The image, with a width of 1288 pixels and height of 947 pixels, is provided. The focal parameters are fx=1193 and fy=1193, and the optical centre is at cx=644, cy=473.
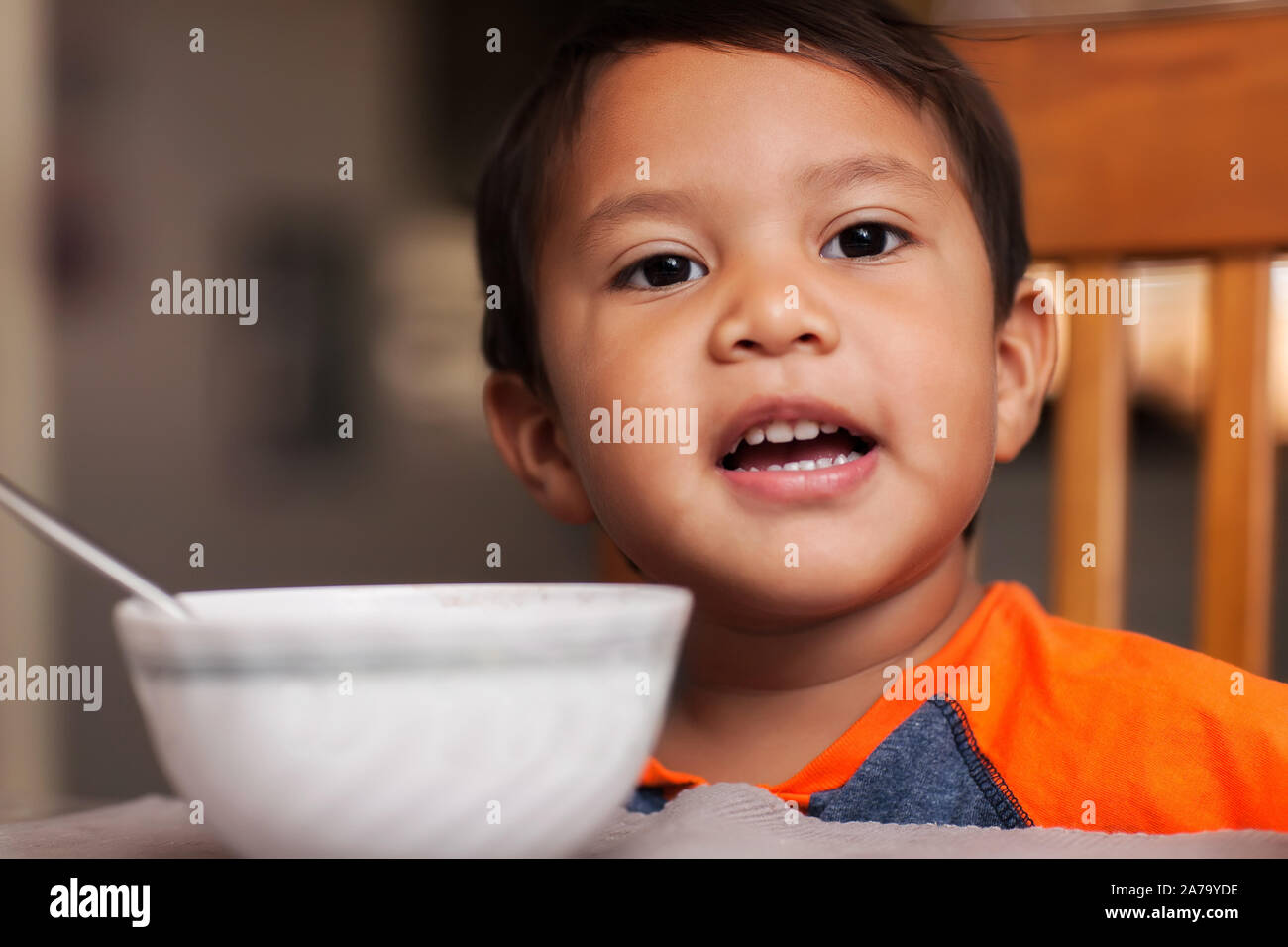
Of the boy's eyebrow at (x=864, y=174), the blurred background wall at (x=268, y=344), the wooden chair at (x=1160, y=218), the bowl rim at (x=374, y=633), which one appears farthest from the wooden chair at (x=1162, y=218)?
the bowl rim at (x=374, y=633)

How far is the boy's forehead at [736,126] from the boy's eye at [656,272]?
0.15 ft

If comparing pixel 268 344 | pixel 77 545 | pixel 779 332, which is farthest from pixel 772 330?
pixel 268 344

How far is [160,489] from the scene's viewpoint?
2.03 metres

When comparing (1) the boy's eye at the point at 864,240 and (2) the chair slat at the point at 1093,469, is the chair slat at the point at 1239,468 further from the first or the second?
(1) the boy's eye at the point at 864,240

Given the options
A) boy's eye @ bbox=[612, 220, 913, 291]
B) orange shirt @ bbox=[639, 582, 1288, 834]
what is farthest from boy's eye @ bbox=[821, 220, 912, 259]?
orange shirt @ bbox=[639, 582, 1288, 834]

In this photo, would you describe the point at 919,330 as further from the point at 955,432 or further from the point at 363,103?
the point at 363,103

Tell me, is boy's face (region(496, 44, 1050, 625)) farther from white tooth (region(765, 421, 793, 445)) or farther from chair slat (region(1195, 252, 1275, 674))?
chair slat (region(1195, 252, 1275, 674))

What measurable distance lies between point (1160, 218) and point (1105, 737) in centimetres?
54

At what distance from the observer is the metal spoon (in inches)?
14.9

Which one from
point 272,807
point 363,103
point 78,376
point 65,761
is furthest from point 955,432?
point 363,103

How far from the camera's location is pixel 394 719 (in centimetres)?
35

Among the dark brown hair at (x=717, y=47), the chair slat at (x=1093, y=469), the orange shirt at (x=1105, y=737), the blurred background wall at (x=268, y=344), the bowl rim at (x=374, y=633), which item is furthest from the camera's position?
the blurred background wall at (x=268, y=344)

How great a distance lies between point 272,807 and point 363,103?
7.73 feet

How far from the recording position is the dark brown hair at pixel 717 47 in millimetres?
750
